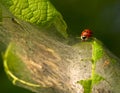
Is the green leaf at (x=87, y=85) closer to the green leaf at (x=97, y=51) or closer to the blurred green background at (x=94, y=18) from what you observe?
the green leaf at (x=97, y=51)

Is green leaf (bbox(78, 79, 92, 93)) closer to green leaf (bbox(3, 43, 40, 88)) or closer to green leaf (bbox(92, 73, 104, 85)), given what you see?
green leaf (bbox(92, 73, 104, 85))

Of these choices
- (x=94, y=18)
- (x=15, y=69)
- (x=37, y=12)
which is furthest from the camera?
(x=94, y=18)

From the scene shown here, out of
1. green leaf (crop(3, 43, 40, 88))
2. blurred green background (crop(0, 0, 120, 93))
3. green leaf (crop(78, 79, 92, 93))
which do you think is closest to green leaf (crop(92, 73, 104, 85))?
green leaf (crop(78, 79, 92, 93))

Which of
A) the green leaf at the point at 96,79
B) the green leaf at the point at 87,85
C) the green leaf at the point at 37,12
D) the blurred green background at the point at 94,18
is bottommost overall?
the blurred green background at the point at 94,18

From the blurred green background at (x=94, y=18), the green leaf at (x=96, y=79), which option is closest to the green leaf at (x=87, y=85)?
the green leaf at (x=96, y=79)

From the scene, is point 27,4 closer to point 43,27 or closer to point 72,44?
point 43,27

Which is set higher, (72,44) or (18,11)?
(18,11)

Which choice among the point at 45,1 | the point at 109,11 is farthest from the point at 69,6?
the point at 45,1

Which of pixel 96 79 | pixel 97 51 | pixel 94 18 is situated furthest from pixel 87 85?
pixel 94 18

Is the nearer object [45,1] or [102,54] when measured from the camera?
[102,54]

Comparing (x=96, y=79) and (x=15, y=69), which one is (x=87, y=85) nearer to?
(x=96, y=79)

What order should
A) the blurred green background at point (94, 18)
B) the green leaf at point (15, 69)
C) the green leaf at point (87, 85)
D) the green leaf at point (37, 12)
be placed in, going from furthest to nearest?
the blurred green background at point (94, 18)
the green leaf at point (37, 12)
the green leaf at point (87, 85)
the green leaf at point (15, 69)
